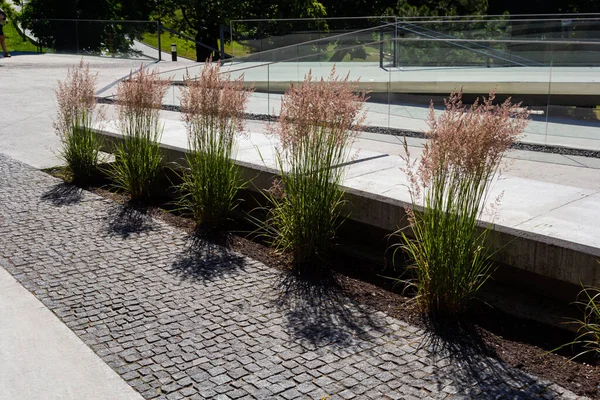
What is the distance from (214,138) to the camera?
643 centimetres

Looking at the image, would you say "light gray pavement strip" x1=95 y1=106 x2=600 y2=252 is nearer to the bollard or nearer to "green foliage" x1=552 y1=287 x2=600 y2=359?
"green foliage" x1=552 y1=287 x2=600 y2=359

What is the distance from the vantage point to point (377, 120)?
1044 centimetres

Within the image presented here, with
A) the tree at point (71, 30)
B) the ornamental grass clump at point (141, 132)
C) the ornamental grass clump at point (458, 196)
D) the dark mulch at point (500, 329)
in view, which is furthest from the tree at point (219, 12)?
the ornamental grass clump at point (458, 196)

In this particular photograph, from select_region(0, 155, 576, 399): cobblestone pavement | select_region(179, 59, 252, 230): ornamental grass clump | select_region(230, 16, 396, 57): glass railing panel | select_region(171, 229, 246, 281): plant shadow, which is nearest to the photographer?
select_region(0, 155, 576, 399): cobblestone pavement

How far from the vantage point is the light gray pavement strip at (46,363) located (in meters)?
3.73

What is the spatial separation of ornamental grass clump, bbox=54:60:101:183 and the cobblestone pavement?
1666mm

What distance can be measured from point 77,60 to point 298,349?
2006 centimetres

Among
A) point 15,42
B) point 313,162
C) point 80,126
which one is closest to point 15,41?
point 15,42

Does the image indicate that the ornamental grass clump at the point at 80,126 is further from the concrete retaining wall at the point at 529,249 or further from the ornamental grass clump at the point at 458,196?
the ornamental grass clump at the point at 458,196

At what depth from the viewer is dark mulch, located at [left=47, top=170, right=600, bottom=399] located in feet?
12.7

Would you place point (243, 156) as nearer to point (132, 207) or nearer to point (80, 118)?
point (132, 207)

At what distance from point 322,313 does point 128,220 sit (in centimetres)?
285

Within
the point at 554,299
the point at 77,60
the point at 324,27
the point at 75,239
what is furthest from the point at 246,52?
the point at 554,299

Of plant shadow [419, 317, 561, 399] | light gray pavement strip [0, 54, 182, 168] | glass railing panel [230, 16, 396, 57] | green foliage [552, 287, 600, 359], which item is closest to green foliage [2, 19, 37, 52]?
light gray pavement strip [0, 54, 182, 168]
